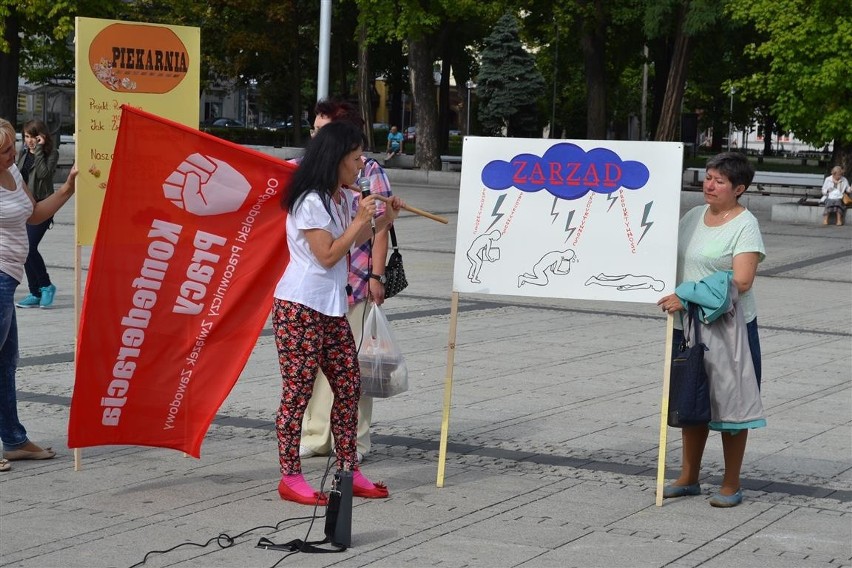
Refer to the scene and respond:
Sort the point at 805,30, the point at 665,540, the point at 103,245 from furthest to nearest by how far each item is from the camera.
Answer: the point at 805,30 < the point at 103,245 < the point at 665,540

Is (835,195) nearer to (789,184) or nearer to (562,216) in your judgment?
(789,184)

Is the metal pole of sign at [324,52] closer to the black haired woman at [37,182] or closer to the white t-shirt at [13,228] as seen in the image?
the black haired woman at [37,182]

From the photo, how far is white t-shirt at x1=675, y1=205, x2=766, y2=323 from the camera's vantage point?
6.08m

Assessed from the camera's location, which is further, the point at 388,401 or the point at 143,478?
the point at 388,401

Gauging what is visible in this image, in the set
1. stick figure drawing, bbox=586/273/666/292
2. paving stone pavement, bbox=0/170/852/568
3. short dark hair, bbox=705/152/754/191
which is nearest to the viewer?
paving stone pavement, bbox=0/170/852/568

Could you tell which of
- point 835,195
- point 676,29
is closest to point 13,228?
point 835,195

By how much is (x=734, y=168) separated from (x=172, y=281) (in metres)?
2.67

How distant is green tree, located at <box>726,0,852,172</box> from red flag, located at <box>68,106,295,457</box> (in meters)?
24.2

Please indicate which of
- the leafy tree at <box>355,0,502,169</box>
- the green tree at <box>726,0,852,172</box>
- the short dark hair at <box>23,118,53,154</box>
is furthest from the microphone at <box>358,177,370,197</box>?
the leafy tree at <box>355,0,502,169</box>

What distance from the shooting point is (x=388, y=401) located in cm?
859

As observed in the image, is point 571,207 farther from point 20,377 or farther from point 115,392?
point 20,377

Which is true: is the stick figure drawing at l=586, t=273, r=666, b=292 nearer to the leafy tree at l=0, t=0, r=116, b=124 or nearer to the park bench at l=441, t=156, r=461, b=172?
the leafy tree at l=0, t=0, r=116, b=124

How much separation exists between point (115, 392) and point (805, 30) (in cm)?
2527

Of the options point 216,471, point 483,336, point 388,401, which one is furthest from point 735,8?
point 216,471
